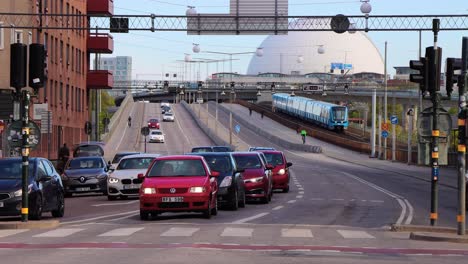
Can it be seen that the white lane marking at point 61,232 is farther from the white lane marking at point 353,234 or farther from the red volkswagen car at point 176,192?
the white lane marking at point 353,234

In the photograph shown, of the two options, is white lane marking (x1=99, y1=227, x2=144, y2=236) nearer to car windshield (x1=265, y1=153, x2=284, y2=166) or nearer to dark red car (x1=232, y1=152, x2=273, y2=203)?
dark red car (x1=232, y1=152, x2=273, y2=203)

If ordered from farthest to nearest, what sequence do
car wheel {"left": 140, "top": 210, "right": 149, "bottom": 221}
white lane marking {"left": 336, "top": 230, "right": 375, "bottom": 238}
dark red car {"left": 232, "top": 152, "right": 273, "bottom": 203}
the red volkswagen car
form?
dark red car {"left": 232, "top": 152, "right": 273, "bottom": 203} < car wheel {"left": 140, "top": 210, "right": 149, "bottom": 221} < the red volkswagen car < white lane marking {"left": 336, "top": 230, "right": 375, "bottom": 238}

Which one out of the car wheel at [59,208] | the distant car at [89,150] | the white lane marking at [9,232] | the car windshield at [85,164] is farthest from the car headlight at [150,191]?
the distant car at [89,150]

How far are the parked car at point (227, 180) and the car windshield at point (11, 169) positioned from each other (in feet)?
17.1

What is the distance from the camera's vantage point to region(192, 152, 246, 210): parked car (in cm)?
2822

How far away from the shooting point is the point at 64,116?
7756 cm

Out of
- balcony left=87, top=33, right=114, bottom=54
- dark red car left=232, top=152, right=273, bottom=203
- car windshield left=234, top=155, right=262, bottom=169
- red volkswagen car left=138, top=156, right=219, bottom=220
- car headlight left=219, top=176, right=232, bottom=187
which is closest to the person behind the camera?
red volkswagen car left=138, top=156, right=219, bottom=220

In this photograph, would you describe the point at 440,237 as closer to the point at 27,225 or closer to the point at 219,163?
the point at 27,225

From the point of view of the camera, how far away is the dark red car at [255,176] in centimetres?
3356

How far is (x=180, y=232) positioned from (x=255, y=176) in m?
13.4

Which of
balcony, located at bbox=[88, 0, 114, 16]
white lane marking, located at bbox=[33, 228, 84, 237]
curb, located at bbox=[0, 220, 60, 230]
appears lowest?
curb, located at bbox=[0, 220, 60, 230]

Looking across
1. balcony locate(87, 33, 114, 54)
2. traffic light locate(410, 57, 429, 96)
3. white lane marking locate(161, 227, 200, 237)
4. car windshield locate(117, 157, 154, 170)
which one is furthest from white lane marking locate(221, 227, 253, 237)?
balcony locate(87, 33, 114, 54)

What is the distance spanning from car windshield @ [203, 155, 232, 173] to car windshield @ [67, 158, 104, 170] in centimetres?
1273

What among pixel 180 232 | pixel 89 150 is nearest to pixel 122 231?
pixel 180 232
